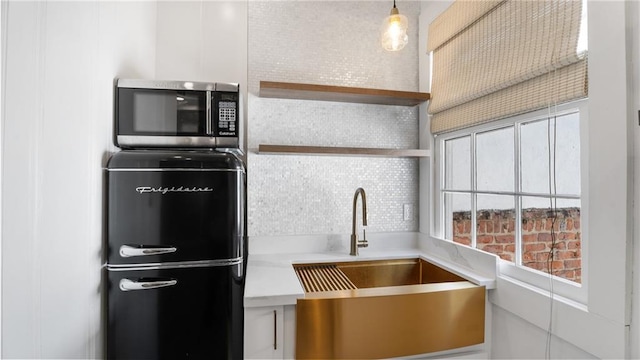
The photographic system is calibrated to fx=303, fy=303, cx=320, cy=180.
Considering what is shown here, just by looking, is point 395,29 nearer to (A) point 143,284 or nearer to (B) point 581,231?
(B) point 581,231

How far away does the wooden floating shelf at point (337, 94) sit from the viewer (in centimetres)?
170

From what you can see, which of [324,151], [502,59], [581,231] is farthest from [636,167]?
[324,151]

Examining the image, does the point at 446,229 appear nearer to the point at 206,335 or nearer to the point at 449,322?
the point at 449,322

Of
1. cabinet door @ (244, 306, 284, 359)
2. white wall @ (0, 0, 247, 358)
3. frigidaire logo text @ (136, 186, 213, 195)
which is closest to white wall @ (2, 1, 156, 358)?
white wall @ (0, 0, 247, 358)

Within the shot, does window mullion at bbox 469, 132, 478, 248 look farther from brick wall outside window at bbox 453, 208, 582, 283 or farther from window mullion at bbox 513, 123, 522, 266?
window mullion at bbox 513, 123, 522, 266

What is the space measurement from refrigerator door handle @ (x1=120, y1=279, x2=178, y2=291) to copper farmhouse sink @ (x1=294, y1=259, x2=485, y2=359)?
590mm

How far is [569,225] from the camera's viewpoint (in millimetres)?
1147

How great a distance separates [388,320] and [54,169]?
137 cm

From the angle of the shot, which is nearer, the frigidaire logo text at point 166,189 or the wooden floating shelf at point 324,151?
the frigidaire logo text at point 166,189

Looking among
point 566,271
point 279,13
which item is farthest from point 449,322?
point 279,13

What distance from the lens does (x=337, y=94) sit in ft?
5.95

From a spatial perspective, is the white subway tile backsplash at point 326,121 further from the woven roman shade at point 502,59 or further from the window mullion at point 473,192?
the window mullion at point 473,192

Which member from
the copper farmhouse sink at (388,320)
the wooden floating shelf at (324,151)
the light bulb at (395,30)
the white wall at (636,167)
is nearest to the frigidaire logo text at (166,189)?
the wooden floating shelf at (324,151)

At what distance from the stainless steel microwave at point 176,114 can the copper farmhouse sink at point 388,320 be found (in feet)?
2.90
